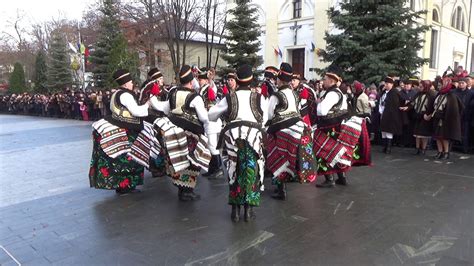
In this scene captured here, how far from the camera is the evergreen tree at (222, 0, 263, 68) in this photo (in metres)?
18.5

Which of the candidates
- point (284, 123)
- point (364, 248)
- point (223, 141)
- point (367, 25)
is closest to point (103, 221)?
point (223, 141)

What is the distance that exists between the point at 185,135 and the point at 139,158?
0.94 m

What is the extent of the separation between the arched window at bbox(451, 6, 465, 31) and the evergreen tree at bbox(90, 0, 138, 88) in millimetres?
25576

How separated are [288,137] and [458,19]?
3384 cm

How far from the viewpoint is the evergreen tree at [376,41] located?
1270cm

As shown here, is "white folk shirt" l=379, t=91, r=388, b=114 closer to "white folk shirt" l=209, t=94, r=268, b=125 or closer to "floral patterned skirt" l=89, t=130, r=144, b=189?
"white folk shirt" l=209, t=94, r=268, b=125

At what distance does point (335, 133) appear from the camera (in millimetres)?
5762

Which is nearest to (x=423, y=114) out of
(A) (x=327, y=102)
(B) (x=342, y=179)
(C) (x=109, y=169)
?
(B) (x=342, y=179)

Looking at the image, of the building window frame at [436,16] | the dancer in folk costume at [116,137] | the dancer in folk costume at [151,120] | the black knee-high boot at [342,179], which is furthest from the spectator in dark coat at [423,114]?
the building window frame at [436,16]

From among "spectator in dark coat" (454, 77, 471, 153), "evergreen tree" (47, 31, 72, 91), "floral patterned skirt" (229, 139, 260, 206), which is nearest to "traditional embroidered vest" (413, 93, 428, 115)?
"spectator in dark coat" (454, 77, 471, 153)

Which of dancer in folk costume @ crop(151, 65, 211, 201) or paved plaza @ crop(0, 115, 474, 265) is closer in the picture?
paved plaza @ crop(0, 115, 474, 265)

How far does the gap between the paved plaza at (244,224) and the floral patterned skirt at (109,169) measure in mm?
247

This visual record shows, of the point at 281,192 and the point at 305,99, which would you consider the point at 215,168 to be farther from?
the point at 305,99

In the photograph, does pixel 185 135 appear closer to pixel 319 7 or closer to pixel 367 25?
pixel 367 25
